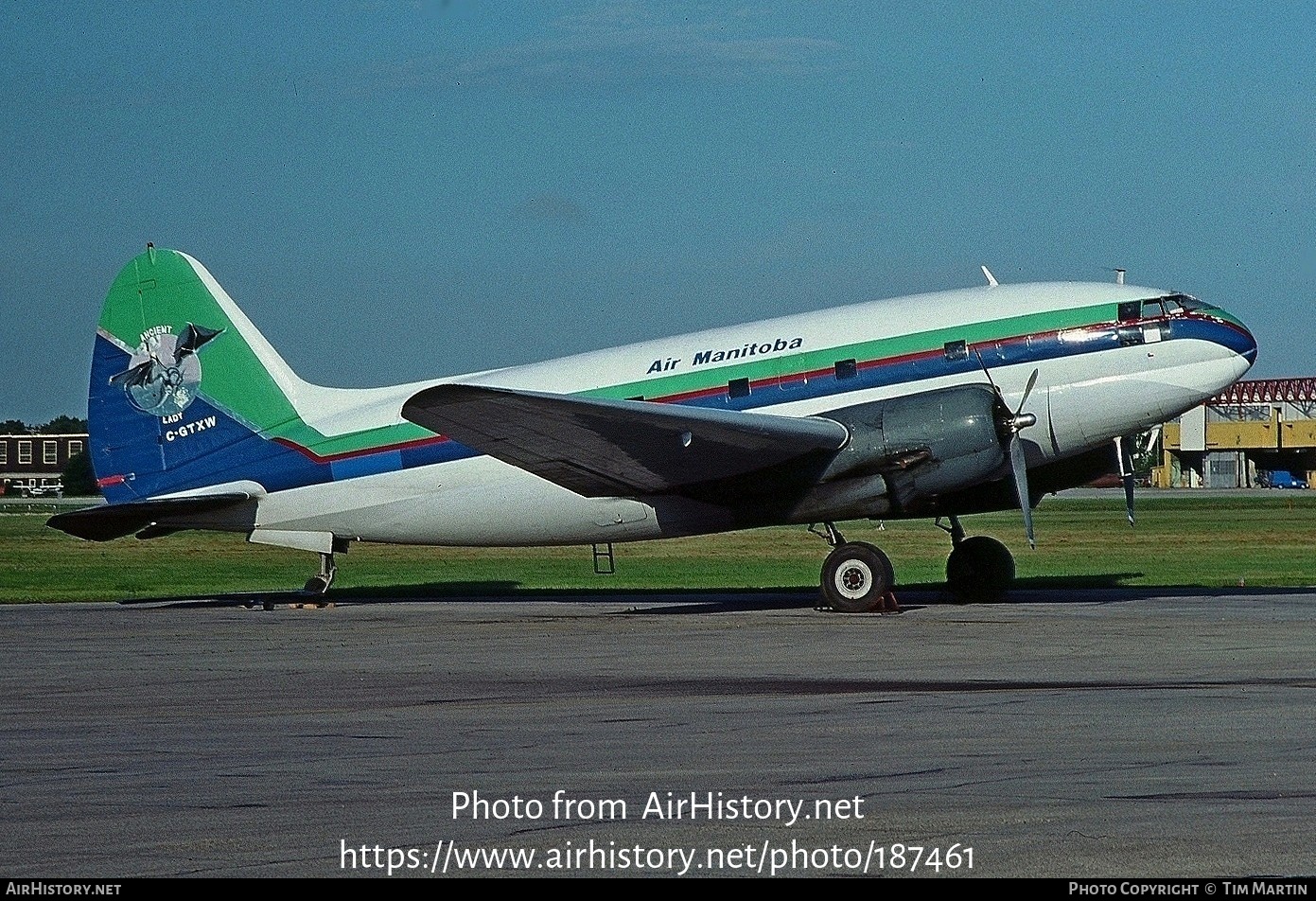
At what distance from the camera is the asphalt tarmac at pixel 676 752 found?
287 inches

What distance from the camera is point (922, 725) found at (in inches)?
443

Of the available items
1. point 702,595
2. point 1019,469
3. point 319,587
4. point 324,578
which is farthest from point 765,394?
point 319,587

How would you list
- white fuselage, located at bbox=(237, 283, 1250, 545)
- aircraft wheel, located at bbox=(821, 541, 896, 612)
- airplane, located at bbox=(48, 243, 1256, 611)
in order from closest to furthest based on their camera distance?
airplane, located at bbox=(48, 243, 1256, 611) → aircraft wheel, located at bbox=(821, 541, 896, 612) → white fuselage, located at bbox=(237, 283, 1250, 545)

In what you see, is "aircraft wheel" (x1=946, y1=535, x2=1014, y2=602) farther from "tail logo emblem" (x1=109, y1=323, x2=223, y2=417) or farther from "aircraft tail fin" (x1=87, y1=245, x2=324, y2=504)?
"tail logo emblem" (x1=109, y1=323, x2=223, y2=417)

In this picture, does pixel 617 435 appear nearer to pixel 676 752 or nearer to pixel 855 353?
pixel 855 353

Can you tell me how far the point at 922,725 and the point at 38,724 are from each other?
21.0ft

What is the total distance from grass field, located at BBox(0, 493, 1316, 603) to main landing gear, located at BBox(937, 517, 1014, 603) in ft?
15.3

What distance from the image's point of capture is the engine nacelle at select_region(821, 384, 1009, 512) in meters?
21.9

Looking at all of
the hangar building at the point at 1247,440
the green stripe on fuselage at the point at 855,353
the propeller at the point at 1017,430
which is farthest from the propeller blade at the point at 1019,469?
the hangar building at the point at 1247,440

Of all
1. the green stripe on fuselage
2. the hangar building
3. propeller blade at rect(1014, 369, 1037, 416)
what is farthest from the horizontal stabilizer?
the hangar building

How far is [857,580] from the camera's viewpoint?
74.0 feet

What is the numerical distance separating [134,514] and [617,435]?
848 cm
